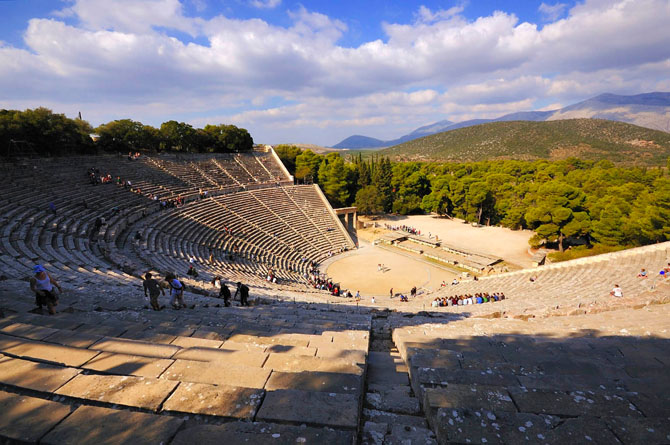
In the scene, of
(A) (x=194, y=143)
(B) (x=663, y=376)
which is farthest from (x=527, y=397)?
(A) (x=194, y=143)

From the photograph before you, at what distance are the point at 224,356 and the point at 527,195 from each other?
39047 mm

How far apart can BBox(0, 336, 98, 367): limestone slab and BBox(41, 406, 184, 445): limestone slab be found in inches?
48.8

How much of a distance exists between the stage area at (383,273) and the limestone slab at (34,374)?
1748cm

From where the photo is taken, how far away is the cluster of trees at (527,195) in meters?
24.5

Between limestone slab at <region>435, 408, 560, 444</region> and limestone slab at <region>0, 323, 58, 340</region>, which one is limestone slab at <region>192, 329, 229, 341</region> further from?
limestone slab at <region>435, 408, 560, 444</region>

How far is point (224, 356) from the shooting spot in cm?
379

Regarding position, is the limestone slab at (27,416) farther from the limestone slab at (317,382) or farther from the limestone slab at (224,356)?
the limestone slab at (317,382)

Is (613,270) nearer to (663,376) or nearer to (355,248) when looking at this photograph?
(663,376)

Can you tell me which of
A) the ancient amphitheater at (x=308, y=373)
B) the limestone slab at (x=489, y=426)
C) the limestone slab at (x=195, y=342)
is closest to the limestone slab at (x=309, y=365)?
the ancient amphitheater at (x=308, y=373)

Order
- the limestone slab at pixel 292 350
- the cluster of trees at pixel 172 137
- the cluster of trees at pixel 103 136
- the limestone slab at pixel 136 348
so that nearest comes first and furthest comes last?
the limestone slab at pixel 136 348 < the limestone slab at pixel 292 350 < the cluster of trees at pixel 103 136 < the cluster of trees at pixel 172 137

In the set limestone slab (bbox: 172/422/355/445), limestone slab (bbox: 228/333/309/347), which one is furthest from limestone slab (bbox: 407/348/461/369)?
limestone slab (bbox: 172/422/355/445)

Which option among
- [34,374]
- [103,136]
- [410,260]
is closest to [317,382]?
[34,374]

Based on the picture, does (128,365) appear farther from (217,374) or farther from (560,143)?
(560,143)

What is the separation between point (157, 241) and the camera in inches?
755
